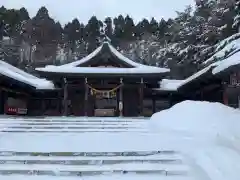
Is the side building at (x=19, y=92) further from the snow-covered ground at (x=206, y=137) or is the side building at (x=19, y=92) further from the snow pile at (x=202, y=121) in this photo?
the snow-covered ground at (x=206, y=137)

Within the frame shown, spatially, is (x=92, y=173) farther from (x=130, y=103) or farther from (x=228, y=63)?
(x=130, y=103)

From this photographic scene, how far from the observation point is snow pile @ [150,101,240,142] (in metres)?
6.73

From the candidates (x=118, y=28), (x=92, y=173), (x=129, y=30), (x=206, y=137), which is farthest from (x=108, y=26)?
(x=92, y=173)

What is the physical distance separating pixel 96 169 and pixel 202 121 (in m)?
3.55

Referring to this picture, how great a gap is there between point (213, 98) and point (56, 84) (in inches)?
424

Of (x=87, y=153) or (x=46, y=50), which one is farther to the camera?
(x=46, y=50)

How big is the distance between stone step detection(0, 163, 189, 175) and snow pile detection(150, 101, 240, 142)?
1.59 meters

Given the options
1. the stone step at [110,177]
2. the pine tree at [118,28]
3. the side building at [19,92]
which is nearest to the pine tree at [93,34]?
the pine tree at [118,28]

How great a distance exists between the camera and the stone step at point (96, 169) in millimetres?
5258

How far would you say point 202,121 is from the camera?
7867 mm

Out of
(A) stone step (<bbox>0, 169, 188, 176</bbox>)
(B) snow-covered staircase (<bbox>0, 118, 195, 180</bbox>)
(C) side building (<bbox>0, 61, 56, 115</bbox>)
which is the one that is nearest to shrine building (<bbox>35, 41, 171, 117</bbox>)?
(C) side building (<bbox>0, 61, 56, 115</bbox>)

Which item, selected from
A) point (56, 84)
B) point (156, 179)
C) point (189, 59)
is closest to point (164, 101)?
point (56, 84)

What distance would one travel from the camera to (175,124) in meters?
8.59

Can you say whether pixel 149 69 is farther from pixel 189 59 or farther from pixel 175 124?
pixel 189 59
